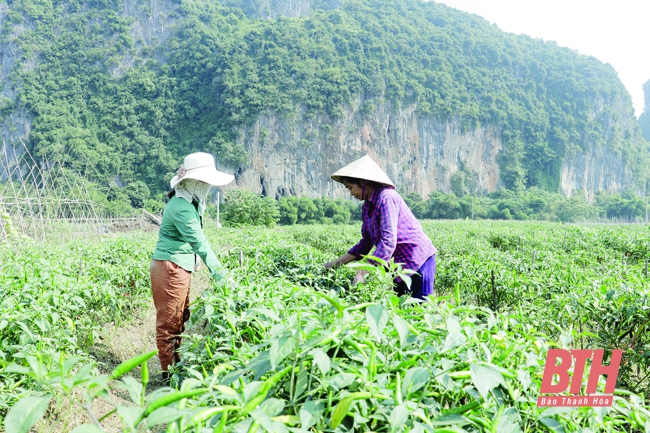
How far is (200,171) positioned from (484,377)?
273cm

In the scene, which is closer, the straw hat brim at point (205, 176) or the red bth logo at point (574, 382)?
the red bth logo at point (574, 382)

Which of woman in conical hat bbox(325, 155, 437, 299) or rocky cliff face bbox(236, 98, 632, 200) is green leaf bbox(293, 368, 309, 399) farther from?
rocky cliff face bbox(236, 98, 632, 200)

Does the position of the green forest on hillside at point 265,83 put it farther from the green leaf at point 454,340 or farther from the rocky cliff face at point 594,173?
the green leaf at point 454,340

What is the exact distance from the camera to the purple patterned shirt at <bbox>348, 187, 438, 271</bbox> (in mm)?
2998

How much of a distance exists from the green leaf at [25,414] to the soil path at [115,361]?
1770mm

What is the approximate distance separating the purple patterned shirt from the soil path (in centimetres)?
161

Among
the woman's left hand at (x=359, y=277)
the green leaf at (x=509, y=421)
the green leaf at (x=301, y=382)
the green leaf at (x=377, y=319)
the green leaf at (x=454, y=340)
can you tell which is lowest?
the woman's left hand at (x=359, y=277)

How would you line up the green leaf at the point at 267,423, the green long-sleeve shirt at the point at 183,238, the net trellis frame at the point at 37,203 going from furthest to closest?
the net trellis frame at the point at 37,203 → the green long-sleeve shirt at the point at 183,238 → the green leaf at the point at 267,423

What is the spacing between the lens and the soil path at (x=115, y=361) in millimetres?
2617

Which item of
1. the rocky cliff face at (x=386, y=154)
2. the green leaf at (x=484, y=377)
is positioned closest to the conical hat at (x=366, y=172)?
the green leaf at (x=484, y=377)

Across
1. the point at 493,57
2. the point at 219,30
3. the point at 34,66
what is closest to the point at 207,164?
the point at 34,66

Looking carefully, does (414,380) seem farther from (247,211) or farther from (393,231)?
(247,211)

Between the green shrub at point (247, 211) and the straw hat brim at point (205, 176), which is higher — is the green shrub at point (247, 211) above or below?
below

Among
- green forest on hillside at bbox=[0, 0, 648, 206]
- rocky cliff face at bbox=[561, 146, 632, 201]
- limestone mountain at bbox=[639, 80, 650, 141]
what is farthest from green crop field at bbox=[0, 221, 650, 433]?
limestone mountain at bbox=[639, 80, 650, 141]
